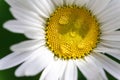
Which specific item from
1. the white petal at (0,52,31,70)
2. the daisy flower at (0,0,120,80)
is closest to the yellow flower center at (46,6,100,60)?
the daisy flower at (0,0,120,80)

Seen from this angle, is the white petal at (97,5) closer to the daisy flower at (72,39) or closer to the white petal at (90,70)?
the daisy flower at (72,39)

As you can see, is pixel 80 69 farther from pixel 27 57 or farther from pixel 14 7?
pixel 14 7

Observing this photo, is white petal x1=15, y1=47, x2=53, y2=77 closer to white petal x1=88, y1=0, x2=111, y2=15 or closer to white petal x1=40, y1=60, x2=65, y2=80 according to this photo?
white petal x1=40, y1=60, x2=65, y2=80

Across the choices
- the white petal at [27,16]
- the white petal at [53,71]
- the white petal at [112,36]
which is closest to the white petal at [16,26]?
the white petal at [27,16]

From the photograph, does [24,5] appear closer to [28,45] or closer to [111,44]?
[28,45]

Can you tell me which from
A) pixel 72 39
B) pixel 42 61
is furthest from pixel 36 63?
pixel 72 39

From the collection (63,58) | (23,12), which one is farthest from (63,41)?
(23,12)
